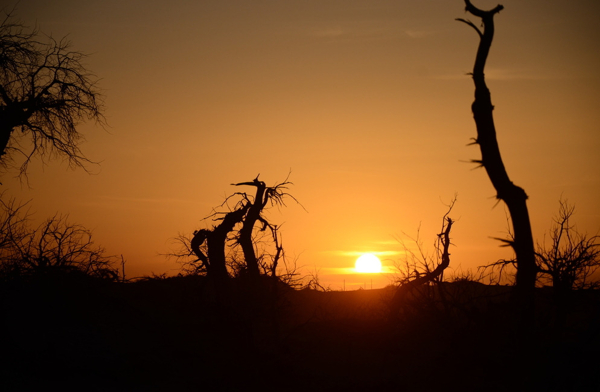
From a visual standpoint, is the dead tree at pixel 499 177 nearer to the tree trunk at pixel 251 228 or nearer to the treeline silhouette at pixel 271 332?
the treeline silhouette at pixel 271 332

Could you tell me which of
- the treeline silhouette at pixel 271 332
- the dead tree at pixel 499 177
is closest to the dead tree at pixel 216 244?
the treeline silhouette at pixel 271 332

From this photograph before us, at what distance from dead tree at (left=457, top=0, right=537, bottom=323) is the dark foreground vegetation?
0.74 meters

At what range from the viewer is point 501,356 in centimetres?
1032

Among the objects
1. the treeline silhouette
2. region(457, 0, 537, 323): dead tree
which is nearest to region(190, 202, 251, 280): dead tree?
the treeline silhouette

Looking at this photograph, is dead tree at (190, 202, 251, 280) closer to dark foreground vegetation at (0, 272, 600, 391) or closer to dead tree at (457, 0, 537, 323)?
dark foreground vegetation at (0, 272, 600, 391)

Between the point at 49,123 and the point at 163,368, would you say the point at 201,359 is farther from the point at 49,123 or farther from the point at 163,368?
the point at 49,123

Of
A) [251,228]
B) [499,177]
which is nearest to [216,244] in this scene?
[251,228]

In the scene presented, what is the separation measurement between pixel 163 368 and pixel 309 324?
4.33 meters

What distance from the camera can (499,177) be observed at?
33.5ft

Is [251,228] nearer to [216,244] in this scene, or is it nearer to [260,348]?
[216,244]

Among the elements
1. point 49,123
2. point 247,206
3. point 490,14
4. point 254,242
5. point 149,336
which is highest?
point 490,14

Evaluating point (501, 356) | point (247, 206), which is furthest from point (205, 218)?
point (501, 356)

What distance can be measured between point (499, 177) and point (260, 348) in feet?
22.2

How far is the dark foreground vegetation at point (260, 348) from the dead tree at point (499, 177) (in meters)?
0.74
